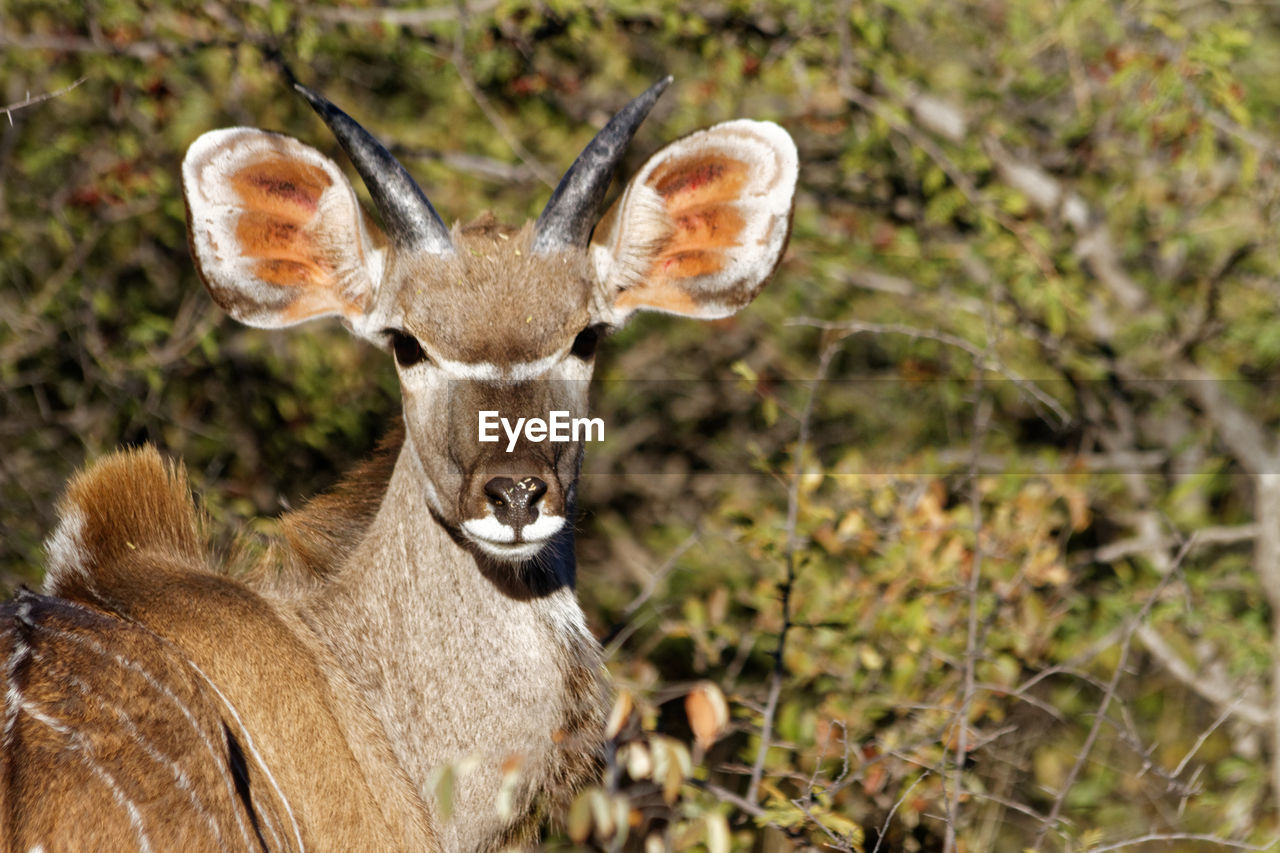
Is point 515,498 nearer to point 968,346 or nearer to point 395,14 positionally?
point 968,346

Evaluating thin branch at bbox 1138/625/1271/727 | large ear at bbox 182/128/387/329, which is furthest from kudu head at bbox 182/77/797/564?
thin branch at bbox 1138/625/1271/727

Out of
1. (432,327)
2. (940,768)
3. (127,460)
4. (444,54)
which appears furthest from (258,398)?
(940,768)

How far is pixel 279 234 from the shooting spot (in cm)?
346

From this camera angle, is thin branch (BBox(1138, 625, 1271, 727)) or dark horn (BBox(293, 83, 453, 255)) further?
thin branch (BBox(1138, 625, 1271, 727))

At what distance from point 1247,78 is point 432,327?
13.5 feet

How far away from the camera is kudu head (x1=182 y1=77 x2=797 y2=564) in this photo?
10.6ft

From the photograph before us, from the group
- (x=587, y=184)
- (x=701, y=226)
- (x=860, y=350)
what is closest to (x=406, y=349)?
(x=587, y=184)

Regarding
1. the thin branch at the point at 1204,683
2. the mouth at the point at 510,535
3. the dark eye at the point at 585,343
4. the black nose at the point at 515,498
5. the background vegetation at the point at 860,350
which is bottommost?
the thin branch at the point at 1204,683

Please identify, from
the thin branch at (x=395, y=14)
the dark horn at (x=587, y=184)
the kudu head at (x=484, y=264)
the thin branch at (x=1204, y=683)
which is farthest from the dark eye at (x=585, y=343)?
the thin branch at (x=1204, y=683)

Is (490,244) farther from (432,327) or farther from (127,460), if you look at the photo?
(127,460)

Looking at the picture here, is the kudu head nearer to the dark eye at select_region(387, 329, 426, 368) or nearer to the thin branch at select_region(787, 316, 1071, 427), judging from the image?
the dark eye at select_region(387, 329, 426, 368)

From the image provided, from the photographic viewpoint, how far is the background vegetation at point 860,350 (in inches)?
187

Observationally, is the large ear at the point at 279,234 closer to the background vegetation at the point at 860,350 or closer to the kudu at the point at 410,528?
the kudu at the point at 410,528

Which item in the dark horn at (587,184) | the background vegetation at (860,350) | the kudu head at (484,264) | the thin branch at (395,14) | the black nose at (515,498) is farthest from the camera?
the thin branch at (395,14)
